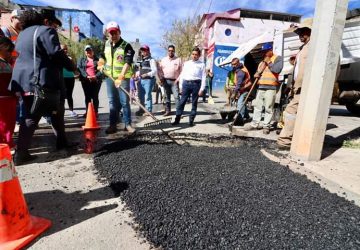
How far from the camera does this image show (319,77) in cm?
409

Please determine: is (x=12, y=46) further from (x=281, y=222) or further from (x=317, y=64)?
(x=317, y=64)

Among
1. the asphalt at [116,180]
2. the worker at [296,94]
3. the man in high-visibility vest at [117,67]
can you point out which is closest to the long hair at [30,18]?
the man in high-visibility vest at [117,67]

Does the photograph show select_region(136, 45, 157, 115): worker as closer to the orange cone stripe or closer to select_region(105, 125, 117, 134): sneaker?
select_region(105, 125, 117, 134): sneaker

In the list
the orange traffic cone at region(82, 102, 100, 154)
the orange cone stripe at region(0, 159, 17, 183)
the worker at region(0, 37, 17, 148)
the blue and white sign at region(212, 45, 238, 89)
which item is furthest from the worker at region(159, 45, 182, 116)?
the blue and white sign at region(212, 45, 238, 89)

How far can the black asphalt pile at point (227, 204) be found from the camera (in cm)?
224

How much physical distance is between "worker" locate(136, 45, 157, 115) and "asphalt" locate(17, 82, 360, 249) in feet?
7.59

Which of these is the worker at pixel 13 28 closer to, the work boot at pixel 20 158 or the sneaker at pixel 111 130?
the work boot at pixel 20 158

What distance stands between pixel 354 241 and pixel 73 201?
2.48 m

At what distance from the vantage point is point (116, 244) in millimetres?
2238

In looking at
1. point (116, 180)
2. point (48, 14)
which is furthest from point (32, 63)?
point (116, 180)

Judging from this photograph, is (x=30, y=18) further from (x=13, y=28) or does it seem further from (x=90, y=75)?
(x=90, y=75)

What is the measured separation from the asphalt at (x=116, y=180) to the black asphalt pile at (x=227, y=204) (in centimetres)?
3

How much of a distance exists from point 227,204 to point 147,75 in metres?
Result: 5.69

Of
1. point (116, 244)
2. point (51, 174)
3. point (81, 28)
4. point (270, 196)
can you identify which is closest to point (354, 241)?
point (270, 196)
